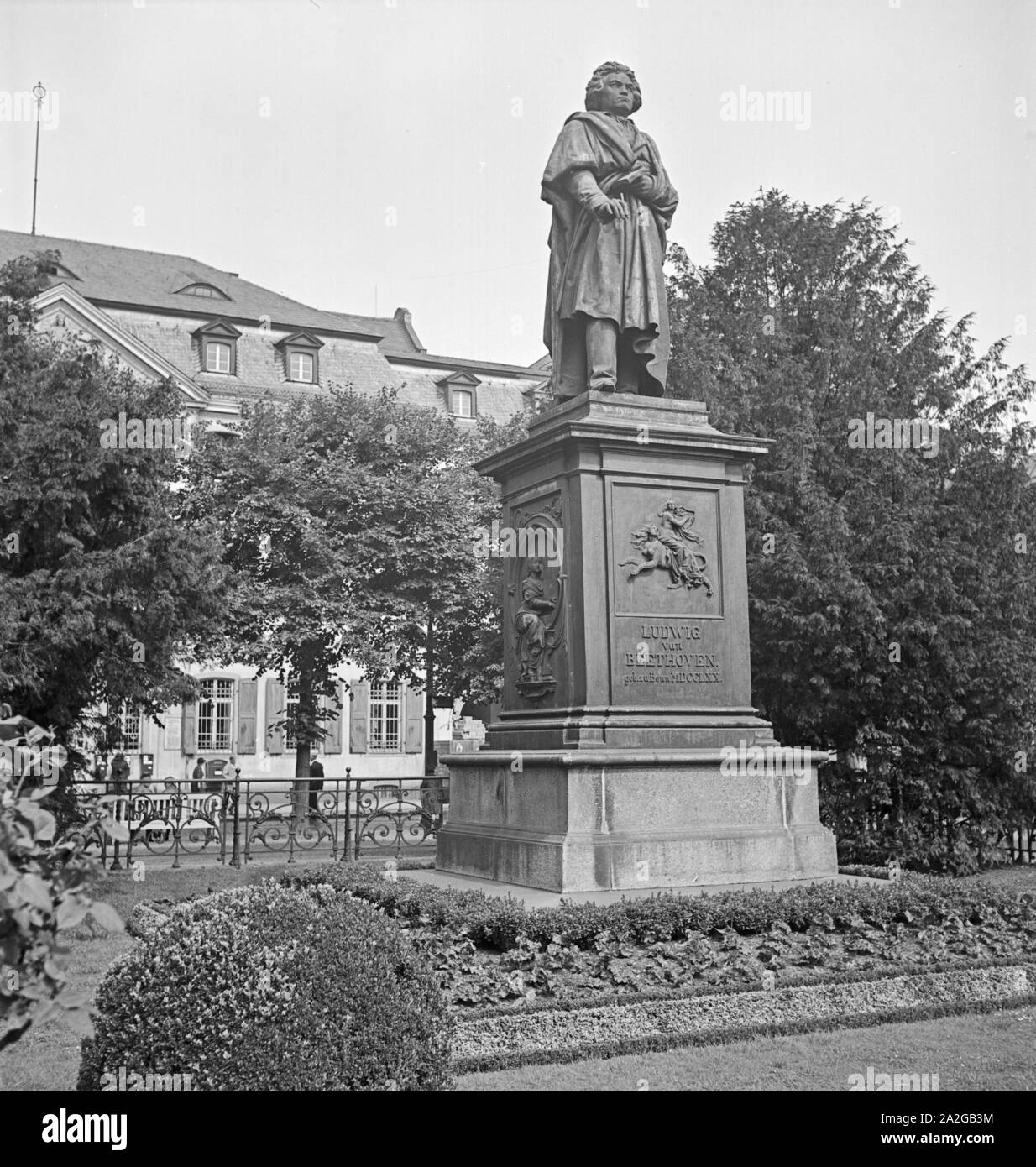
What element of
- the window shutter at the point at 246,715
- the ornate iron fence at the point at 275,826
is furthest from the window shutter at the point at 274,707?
the ornate iron fence at the point at 275,826

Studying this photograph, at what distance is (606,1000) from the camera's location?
6680 millimetres

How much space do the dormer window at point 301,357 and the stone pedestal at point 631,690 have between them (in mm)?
37110

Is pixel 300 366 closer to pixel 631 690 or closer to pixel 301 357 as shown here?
pixel 301 357

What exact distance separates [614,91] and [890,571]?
349 inches

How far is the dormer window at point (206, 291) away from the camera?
4831 cm

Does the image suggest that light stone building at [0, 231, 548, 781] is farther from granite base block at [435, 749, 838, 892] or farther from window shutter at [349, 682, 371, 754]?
granite base block at [435, 749, 838, 892]

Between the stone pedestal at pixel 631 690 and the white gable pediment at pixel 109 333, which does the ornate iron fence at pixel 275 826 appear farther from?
the white gable pediment at pixel 109 333

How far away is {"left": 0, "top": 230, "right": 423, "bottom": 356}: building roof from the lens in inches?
1789

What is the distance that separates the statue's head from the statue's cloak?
0.10m

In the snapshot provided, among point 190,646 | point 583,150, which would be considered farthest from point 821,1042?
point 190,646

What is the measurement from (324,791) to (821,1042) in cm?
1257

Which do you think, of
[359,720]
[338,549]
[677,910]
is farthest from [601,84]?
[359,720]

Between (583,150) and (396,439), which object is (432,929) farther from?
(396,439)

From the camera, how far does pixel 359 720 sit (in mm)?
47906
